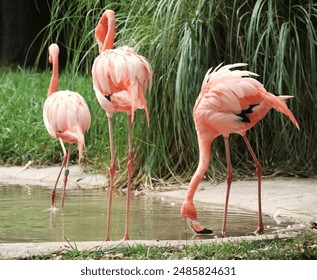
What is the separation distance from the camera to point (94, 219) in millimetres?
5766

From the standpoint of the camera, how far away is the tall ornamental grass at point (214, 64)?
693 cm

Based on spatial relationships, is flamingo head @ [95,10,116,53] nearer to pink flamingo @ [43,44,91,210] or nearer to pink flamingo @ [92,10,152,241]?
pink flamingo @ [92,10,152,241]

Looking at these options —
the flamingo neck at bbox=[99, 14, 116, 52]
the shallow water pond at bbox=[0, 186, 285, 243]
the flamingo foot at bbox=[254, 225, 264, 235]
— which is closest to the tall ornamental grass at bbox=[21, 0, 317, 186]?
the shallow water pond at bbox=[0, 186, 285, 243]

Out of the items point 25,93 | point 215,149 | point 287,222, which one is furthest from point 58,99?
point 25,93

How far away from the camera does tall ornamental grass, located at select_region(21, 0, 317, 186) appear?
693 cm

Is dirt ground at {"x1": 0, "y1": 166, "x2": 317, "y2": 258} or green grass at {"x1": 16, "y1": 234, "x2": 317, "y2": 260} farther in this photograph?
dirt ground at {"x1": 0, "y1": 166, "x2": 317, "y2": 258}

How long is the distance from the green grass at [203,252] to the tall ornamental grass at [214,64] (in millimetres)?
2609

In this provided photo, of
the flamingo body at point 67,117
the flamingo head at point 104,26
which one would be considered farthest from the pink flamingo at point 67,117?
the flamingo head at point 104,26

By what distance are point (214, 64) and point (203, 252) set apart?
132 inches

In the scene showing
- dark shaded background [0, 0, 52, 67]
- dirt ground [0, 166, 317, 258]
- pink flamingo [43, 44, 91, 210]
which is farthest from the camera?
dark shaded background [0, 0, 52, 67]

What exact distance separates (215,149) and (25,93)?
3922 millimetres

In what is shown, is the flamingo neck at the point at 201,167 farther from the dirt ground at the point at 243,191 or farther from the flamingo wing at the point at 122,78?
A: the dirt ground at the point at 243,191

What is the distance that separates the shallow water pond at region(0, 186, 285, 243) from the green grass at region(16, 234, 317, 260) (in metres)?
0.60

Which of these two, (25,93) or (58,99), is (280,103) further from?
(25,93)
